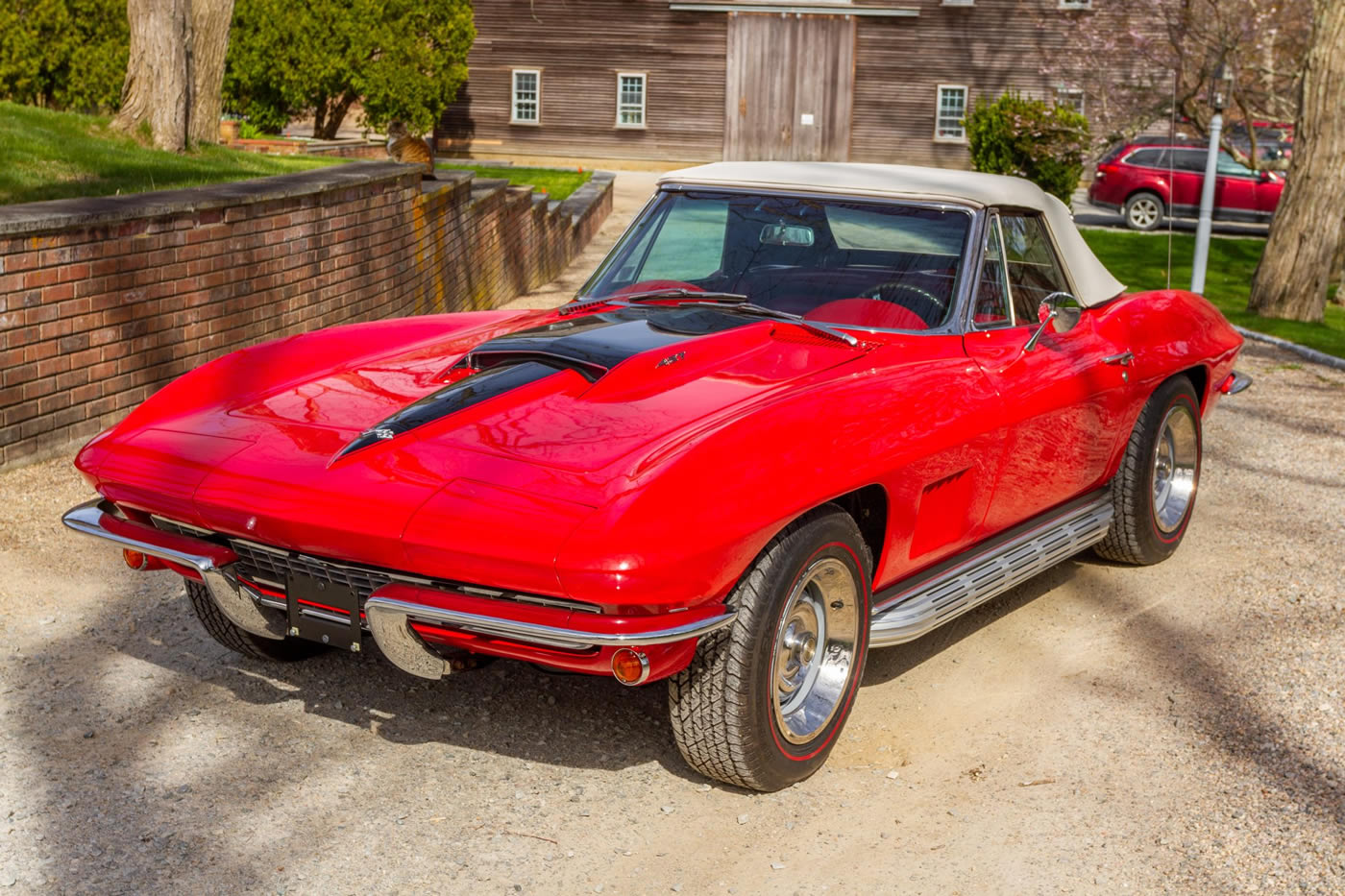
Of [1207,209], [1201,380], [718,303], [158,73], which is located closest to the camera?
[718,303]

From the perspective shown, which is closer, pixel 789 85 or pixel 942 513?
pixel 942 513

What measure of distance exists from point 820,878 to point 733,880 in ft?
0.73

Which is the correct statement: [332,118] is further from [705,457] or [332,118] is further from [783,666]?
[705,457]

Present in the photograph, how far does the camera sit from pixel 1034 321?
206 inches

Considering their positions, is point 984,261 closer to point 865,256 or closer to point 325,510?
point 865,256

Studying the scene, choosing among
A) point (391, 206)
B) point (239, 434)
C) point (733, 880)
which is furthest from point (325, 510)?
point (391, 206)

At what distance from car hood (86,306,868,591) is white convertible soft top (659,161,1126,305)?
0.82 m

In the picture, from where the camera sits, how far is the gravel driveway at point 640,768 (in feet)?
11.6

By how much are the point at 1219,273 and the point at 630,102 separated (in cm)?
1985

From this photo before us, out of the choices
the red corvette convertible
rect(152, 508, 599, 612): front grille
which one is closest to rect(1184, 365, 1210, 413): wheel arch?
the red corvette convertible

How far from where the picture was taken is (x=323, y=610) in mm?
3682

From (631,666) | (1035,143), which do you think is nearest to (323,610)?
(631,666)

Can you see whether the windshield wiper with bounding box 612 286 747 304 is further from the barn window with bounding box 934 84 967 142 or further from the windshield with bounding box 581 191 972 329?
the barn window with bounding box 934 84 967 142

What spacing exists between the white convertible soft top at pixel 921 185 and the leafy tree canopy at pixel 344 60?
2454 cm
